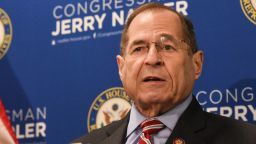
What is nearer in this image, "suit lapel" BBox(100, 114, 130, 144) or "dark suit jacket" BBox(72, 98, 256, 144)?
"dark suit jacket" BBox(72, 98, 256, 144)

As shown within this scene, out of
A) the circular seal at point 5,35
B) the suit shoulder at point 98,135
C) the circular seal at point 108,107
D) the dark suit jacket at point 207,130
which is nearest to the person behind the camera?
the dark suit jacket at point 207,130

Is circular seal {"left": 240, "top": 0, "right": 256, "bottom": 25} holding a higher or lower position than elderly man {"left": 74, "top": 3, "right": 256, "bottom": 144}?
higher

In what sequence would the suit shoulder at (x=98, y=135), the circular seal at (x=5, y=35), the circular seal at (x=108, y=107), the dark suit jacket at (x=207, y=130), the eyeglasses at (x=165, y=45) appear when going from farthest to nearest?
the circular seal at (x=5, y=35) → the circular seal at (x=108, y=107) → the suit shoulder at (x=98, y=135) → the eyeglasses at (x=165, y=45) → the dark suit jacket at (x=207, y=130)

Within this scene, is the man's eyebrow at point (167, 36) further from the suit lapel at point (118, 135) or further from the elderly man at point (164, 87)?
the suit lapel at point (118, 135)

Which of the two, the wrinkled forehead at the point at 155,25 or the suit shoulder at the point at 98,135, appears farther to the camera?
the suit shoulder at the point at 98,135

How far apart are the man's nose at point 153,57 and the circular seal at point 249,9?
1.50 ft

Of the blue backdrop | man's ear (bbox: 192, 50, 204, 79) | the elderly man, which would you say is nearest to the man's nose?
the elderly man

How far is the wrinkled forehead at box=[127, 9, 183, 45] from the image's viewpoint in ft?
5.32

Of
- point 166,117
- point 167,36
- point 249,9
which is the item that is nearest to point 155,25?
point 167,36

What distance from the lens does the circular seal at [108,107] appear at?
81.4 inches

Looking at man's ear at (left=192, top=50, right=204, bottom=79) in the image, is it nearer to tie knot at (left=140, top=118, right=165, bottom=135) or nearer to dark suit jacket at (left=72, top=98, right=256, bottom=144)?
dark suit jacket at (left=72, top=98, right=256, bottom=144)

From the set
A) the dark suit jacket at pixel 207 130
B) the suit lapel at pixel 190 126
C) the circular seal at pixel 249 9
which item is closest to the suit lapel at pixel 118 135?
the dark suit jacket at pixel 207 130

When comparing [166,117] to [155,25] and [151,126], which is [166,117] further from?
[155,25]

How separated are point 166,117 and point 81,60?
695 mm
